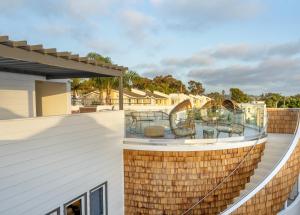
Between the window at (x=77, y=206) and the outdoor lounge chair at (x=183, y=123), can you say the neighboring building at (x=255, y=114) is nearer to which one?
the outdoor lounge chair at (x=183, y=123)

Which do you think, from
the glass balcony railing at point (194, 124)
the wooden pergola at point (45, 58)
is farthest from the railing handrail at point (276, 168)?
the wooden pergola at point (45, 58)

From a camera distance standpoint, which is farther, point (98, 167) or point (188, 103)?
point (188, 103)

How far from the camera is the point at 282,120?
38.6 feet

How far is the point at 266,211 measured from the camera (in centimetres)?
910

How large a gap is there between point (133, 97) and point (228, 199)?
2351cm

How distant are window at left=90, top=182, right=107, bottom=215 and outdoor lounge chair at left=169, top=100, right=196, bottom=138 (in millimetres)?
2878

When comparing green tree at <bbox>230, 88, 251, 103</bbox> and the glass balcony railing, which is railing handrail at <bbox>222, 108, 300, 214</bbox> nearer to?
the glass balcony railing

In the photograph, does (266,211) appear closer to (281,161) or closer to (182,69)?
(281,161)

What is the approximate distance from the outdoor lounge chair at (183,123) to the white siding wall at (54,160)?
6.69ft

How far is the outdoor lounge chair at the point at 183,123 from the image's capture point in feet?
29.8

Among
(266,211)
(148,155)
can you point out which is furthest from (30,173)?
(266,211)

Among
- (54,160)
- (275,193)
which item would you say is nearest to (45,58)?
(54,160)

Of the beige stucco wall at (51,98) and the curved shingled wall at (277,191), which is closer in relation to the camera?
the curved shingled wall at (277,191)

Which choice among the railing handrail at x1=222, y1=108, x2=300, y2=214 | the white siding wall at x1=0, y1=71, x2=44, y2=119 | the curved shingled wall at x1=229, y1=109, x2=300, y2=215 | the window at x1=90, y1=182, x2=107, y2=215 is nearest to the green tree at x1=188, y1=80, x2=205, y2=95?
the curved shingled wall at x1=229, y1=109, x2=300, y2=215
